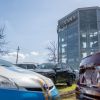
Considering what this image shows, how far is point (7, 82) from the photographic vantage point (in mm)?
3576

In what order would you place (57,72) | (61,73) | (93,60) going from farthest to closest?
(61,73), (57,72), (93,60)

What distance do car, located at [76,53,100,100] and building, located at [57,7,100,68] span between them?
7112cm

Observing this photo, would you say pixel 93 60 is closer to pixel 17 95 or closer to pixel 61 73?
pixel 17 95

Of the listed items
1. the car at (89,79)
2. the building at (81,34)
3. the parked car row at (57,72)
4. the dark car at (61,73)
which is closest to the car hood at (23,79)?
the car at (89,79)

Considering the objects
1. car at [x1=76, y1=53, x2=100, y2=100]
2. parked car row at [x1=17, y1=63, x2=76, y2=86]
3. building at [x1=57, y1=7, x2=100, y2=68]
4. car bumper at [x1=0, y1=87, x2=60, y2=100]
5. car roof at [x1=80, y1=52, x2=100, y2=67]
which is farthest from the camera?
building at [x1=57, y1=7, x2=100, y2=68]

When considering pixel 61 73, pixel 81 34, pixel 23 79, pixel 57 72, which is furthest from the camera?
pixel 81 34

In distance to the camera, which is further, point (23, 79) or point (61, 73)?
point (61, 73)

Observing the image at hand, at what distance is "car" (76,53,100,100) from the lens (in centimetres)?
432

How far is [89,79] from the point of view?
4617 mm

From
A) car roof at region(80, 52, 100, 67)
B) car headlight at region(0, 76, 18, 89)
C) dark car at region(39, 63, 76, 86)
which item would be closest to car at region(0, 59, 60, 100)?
car headlight at region(0, 76, 18, 89)

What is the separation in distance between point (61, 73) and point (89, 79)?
11.1 m

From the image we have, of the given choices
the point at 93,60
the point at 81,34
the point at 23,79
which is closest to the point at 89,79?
the point at 93,60

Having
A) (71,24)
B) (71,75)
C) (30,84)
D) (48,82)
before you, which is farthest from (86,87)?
(71,24)

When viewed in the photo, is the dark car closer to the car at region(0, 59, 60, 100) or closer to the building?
the car at region(0, 59, 60, 100)
